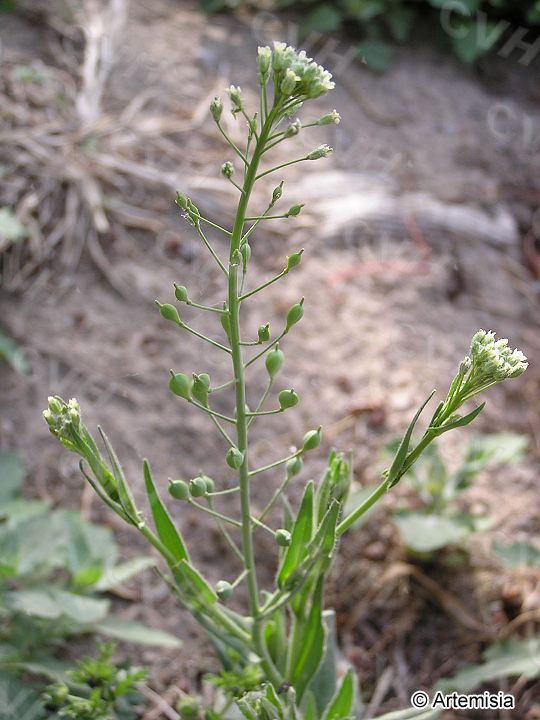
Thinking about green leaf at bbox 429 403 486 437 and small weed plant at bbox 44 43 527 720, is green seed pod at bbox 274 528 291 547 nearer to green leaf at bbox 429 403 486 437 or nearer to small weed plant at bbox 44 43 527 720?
small weed plant at bbox 44 43 527 720

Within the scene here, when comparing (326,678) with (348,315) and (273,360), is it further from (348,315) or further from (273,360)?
(348,315)

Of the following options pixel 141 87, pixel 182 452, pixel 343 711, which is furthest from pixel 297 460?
pixel 141 87

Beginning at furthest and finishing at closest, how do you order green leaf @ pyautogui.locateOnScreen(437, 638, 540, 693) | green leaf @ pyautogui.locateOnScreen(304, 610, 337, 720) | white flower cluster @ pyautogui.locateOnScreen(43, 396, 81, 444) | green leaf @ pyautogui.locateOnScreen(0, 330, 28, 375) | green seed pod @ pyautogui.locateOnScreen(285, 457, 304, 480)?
green leaf @ pyautogui.locateOnScreen(0, 330, 28, 375)
green leaf @ pyautogui.locateOnScreen(437, 638, 540, 693)
green leaf @ pyautogui.locateOnScreen(304, 610, 337, 720)
green seed pod @ pyautogui.locateOnScreen(285, 457, 304, 480)
white flower cluster @ pyautogui.locateOnScreen(43, 396, 81, 444)

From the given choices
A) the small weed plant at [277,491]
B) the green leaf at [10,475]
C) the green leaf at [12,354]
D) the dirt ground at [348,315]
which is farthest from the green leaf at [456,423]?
the green leaf at [12,354]

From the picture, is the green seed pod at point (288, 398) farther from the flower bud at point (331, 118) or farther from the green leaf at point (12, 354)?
the green leaf at point (12, 354)

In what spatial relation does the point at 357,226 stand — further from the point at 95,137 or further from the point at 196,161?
the point at 95,137

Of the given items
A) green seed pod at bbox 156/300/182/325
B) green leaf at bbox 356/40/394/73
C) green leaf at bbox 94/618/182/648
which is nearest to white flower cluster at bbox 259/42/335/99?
green seed pod at bbox 156/300/182/325
